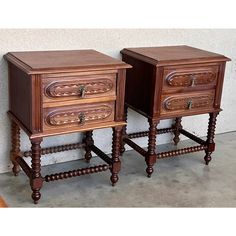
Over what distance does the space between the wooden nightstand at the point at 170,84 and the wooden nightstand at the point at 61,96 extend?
27cm

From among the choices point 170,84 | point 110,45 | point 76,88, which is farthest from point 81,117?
point 110,45

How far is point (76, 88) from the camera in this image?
8.25 ft

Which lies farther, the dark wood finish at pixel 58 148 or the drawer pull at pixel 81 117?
the dark wood finish at pixel 58 148

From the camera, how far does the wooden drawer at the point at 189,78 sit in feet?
9.37

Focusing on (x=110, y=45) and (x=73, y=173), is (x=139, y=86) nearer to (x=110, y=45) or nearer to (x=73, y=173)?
(x=110, y=45)

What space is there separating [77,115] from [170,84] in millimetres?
676

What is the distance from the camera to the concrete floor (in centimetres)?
273

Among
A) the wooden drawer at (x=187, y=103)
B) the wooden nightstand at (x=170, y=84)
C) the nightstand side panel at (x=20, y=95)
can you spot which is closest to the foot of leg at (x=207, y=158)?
the wooden nightstand at (x=170, y=84)

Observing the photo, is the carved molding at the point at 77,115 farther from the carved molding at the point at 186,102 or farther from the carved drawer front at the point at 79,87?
the carved molding at the point at 186,102

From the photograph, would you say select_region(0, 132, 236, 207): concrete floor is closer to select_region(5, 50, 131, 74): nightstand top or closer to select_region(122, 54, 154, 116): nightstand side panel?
select_region(122, 54, 154, 116): nightstand side panel

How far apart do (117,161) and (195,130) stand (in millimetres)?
1186

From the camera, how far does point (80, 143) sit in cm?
317
